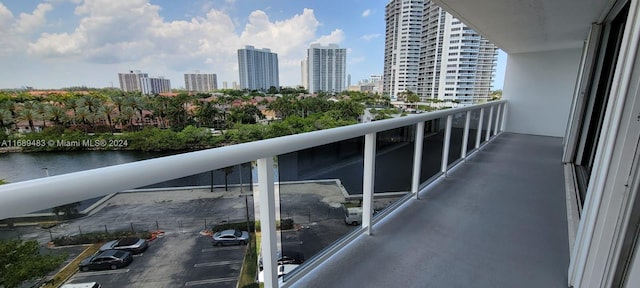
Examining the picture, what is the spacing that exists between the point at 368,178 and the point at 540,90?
24.3 feet

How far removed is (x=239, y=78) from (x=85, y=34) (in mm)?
12041

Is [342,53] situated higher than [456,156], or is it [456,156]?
[342,53]

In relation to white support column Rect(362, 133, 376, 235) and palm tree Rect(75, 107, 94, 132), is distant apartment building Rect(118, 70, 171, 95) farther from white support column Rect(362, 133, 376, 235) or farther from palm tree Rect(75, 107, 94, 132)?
white support column Rect(362, 133, 376, 235)

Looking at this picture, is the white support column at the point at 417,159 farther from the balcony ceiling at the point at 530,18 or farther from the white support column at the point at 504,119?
the white support column at the point at 504,119

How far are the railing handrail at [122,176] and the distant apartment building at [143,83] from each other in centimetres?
1497

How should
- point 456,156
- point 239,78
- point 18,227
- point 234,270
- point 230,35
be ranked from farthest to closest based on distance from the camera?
point 230,35 < point 239,78 < point 456,156 < point 234,270 < point 18,227

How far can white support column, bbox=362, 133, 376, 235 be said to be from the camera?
195cm

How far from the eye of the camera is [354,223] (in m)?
2.01

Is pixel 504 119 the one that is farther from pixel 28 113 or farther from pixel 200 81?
pixel 200 81

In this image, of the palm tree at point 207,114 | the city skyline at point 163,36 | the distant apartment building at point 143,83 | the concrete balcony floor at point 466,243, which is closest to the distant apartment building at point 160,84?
the distant apartment building at point 143,83

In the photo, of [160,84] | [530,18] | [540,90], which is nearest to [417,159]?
[530,18]

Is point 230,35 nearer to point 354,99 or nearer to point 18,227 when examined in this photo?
point 354,99

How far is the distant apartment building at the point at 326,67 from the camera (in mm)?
26587

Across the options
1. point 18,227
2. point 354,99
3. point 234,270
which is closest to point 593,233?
point 234,270
